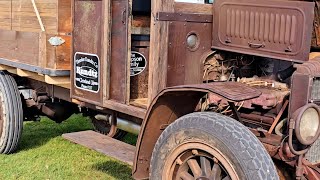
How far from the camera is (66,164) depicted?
5250mm

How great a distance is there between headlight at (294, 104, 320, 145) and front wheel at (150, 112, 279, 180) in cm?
22

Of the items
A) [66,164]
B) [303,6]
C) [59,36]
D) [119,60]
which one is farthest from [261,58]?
[66,164]

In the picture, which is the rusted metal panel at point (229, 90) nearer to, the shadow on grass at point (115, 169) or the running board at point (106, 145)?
the running board at point (106, 145)

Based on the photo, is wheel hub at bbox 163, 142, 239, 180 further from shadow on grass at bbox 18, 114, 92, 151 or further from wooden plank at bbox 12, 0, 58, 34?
shadow on grass at bbox 18, 114, 92, 151

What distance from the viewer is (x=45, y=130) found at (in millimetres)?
6789

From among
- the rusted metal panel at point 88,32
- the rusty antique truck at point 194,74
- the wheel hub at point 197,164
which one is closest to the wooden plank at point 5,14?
the rusty antique truck at point 194,74

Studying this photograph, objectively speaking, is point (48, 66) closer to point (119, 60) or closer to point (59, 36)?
point (59, 36)

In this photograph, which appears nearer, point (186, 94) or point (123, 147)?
point (186, 94)

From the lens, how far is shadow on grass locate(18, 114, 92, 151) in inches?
239

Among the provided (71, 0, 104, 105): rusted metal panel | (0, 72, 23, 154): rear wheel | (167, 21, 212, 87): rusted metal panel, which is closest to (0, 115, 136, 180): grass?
(0, 72, 23, 154): rear wheel

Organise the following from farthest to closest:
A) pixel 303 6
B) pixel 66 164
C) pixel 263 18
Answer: pixel 66 164 < pixel 263 18 < pixel 303 6

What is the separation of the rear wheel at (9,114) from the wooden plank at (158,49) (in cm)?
238

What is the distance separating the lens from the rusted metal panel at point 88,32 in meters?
4.08

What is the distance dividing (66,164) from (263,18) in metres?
2.84
